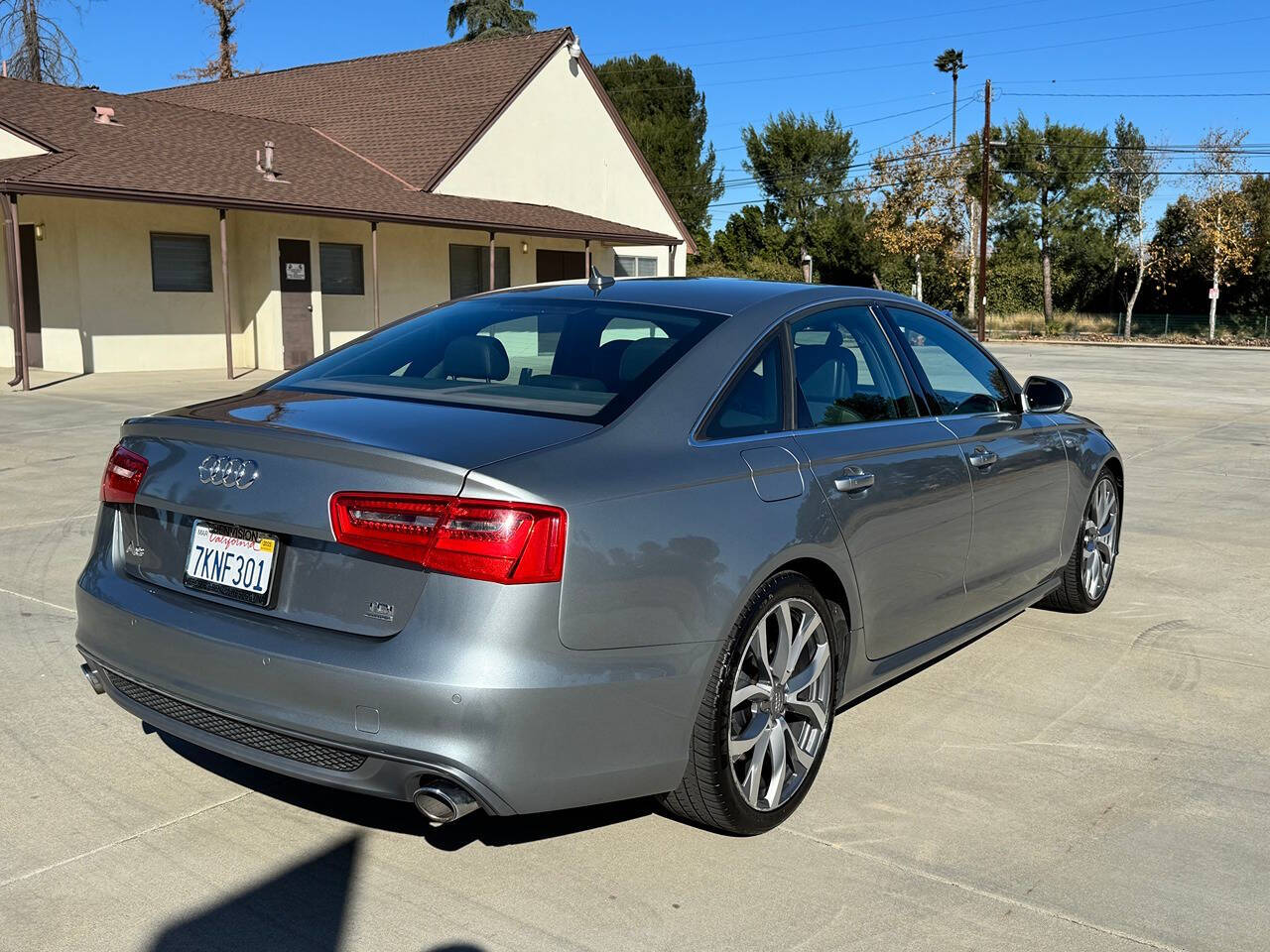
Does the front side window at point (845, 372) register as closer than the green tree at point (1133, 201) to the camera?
Yes

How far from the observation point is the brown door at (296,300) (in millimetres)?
23781

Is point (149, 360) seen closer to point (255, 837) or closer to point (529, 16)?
point (255, 837)

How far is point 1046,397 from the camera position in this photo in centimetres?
550

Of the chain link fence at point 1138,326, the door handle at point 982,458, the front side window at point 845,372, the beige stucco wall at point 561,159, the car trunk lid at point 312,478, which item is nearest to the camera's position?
the car trunk lid at point 312,478

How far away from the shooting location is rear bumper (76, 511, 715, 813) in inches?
113

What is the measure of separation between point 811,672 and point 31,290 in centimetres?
2136

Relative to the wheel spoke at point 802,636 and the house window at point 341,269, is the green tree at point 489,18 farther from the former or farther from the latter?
the wheel spoke at point 802,636

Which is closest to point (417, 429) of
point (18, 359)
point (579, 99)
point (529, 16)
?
point (18, 359)

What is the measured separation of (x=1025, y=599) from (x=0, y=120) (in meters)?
21.4

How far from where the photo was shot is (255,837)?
353 cm

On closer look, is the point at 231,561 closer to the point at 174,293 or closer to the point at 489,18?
the point at 174,293

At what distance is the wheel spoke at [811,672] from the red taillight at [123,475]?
1.98m

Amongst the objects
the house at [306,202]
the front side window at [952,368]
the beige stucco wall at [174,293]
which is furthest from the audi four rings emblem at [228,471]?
the beige stucco wall at [174,293]

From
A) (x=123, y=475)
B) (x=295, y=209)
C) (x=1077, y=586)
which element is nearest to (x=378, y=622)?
(x=123, y=475)
